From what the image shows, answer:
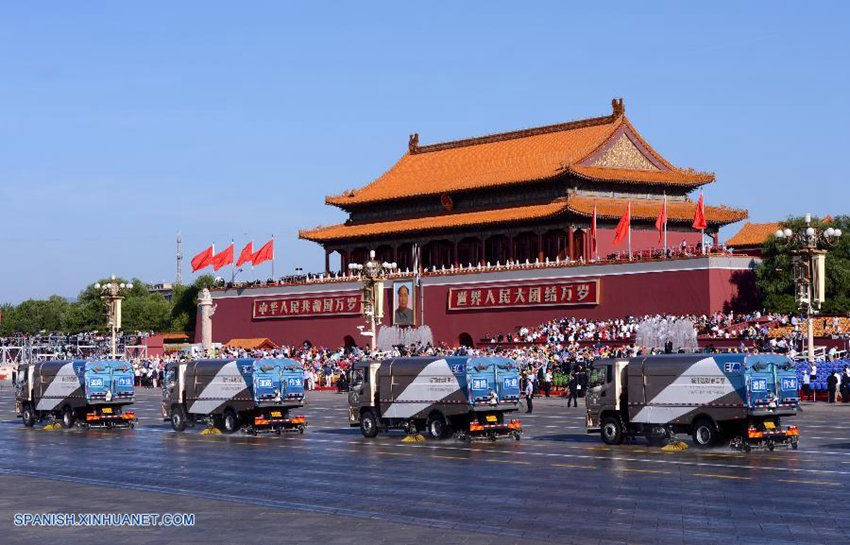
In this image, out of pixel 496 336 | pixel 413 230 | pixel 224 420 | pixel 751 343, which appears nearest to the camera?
pixel 224 420

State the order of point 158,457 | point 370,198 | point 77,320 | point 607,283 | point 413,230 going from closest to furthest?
point 158,457 < point 607,283 < point 413,230 < point 370,198 < point 77,320

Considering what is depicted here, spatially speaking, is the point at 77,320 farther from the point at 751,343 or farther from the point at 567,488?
the point at 567,488

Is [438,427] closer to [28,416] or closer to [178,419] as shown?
[178,419]

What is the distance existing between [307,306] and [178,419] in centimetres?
4345

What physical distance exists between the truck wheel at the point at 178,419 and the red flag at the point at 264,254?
43775 mm

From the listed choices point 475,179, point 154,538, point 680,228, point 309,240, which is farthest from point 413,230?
point 154,538

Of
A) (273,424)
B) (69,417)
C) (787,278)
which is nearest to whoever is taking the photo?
(273,424)

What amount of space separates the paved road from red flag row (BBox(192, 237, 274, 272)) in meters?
47.8

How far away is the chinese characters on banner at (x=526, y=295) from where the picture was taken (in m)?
67.8

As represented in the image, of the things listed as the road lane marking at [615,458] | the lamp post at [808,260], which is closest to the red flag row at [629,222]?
the lamp post at [808,260]

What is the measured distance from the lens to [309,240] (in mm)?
89125

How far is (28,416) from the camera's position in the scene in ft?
147

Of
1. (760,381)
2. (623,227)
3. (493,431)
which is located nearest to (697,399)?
(760,381)

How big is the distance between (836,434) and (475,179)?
162ft
